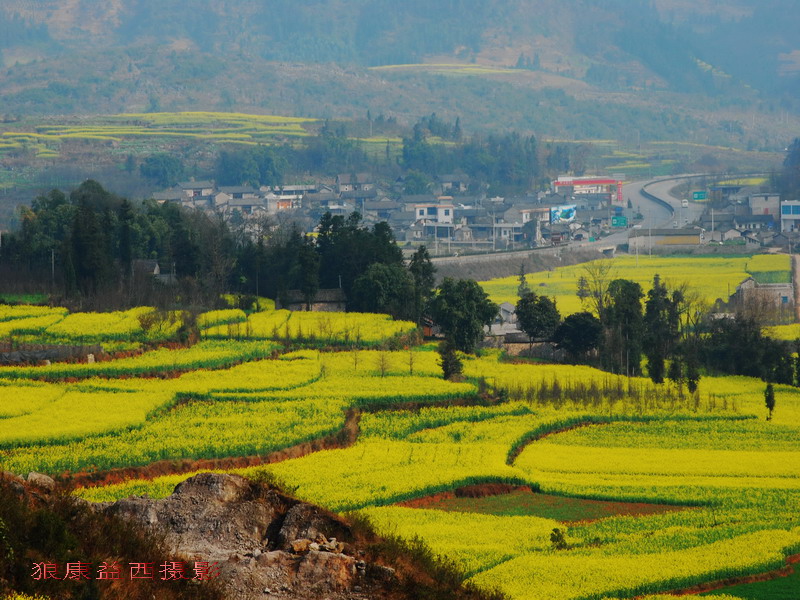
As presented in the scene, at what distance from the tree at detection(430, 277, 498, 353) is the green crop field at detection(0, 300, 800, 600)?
953 millimetres

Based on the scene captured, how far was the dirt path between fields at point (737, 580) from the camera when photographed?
17.9m

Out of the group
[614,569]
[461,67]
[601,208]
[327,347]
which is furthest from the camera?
[461,67]

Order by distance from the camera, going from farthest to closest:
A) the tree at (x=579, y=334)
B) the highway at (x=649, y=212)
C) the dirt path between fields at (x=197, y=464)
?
the highway at (x=649, y=212) < the tree at (x=579, y=334) < the dirt path between fields at (x=197, y=464)

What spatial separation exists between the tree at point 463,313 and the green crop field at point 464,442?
95cm

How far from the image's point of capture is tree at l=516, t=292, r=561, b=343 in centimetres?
4178

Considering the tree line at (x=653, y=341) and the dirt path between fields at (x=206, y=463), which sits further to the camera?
the tree line at (x=653, y=341)

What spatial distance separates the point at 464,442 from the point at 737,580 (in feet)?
34.6

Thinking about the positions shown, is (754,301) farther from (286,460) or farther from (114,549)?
(114,549)

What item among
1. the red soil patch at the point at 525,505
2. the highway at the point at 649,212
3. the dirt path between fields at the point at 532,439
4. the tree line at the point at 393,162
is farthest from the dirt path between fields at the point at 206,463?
the tree line at the point at 393,162

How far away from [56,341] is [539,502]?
56.6 feet

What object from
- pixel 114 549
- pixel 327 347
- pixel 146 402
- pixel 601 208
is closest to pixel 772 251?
pixel 601 208

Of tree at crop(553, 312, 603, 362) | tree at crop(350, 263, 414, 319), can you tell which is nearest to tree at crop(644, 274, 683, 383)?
tree at crop(553, 312, 603, 362)

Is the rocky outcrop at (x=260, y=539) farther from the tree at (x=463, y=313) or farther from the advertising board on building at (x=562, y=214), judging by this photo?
the advertising board on building at (x=562, y=214)

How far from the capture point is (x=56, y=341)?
1417 inches
